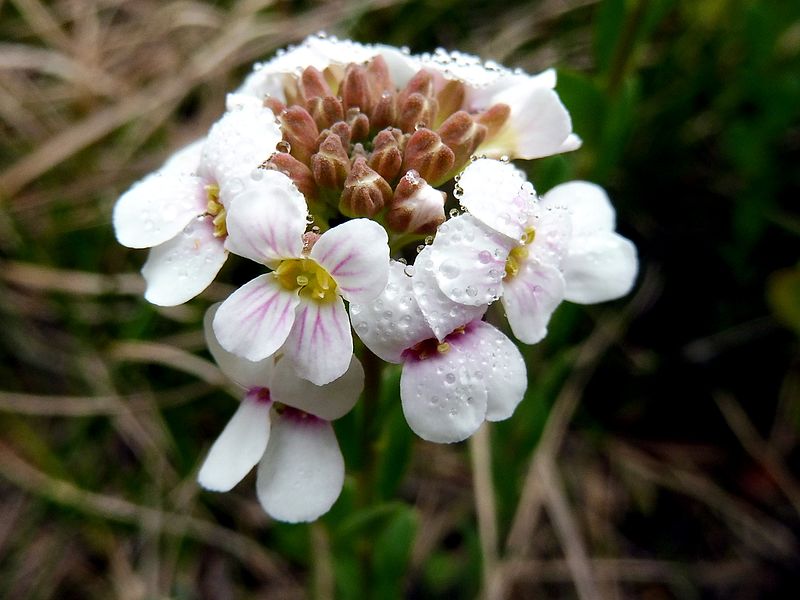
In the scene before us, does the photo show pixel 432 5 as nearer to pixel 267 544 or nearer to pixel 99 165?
pixel 99 165

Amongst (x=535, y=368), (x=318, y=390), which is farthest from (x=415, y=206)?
(x=535, y=368)

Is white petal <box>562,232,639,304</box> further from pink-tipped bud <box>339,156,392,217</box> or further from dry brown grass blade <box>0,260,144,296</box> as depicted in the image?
dry brown grass blade <box>0,260,144,296</box>

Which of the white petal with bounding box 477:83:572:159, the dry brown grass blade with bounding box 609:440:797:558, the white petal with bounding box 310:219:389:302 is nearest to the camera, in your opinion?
the white petal with bounding box 310:219:389:302

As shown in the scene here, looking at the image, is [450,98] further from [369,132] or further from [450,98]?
[369,132]

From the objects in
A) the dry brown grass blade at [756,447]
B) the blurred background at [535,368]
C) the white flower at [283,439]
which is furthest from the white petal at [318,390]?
the dry brown grass blade at [756,447]

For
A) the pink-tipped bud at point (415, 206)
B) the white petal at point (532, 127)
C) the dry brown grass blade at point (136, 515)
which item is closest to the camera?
the pink-tipped bud at point (415, 206)

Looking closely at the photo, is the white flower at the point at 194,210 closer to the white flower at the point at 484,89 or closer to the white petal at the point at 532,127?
the white flower at the point at 484,89

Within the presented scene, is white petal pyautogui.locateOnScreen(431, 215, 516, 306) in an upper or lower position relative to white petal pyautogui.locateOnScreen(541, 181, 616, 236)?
upper

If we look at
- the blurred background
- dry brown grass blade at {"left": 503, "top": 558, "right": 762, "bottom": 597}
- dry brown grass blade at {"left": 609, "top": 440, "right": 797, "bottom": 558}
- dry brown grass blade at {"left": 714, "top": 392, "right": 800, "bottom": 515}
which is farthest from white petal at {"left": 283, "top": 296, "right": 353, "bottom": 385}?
dry brown grass blade at {"left": 714, "top": 392, "right": 800, "bottom": 515}
